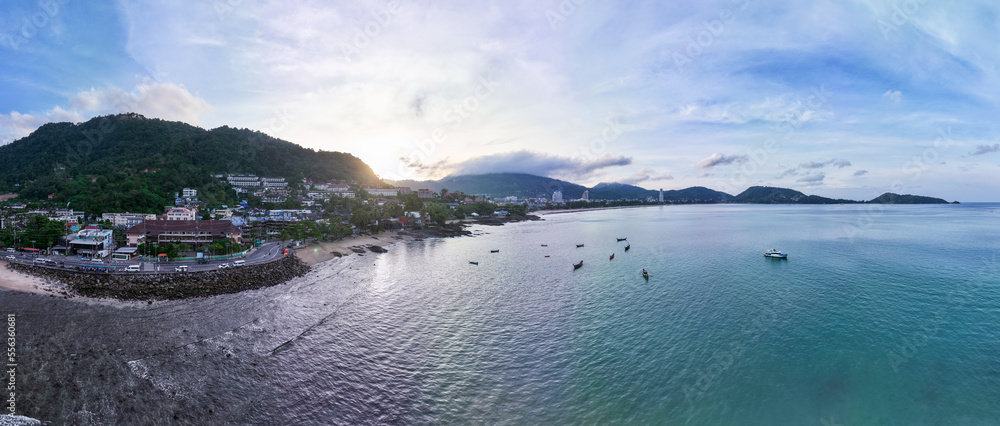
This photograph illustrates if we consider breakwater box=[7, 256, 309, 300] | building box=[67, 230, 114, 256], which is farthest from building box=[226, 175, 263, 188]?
breakwater box=[7, 256, 309, 300]

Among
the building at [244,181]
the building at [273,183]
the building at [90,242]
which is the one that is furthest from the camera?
the building at [273,183]

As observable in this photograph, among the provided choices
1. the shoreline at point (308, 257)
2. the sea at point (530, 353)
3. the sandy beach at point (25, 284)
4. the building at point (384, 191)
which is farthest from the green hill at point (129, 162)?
the sea at point (530, 353)

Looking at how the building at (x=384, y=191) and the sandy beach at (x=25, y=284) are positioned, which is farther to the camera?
the building at (x=384, y=191)

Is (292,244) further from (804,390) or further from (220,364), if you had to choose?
(804,390)

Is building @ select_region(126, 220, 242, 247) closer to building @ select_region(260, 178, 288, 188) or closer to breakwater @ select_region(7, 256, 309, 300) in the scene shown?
breakwater @ select_region(7, 256, 309, 300)

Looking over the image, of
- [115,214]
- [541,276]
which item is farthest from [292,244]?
[541,276]

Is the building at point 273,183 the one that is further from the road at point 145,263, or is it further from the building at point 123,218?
the road at point 145,263
